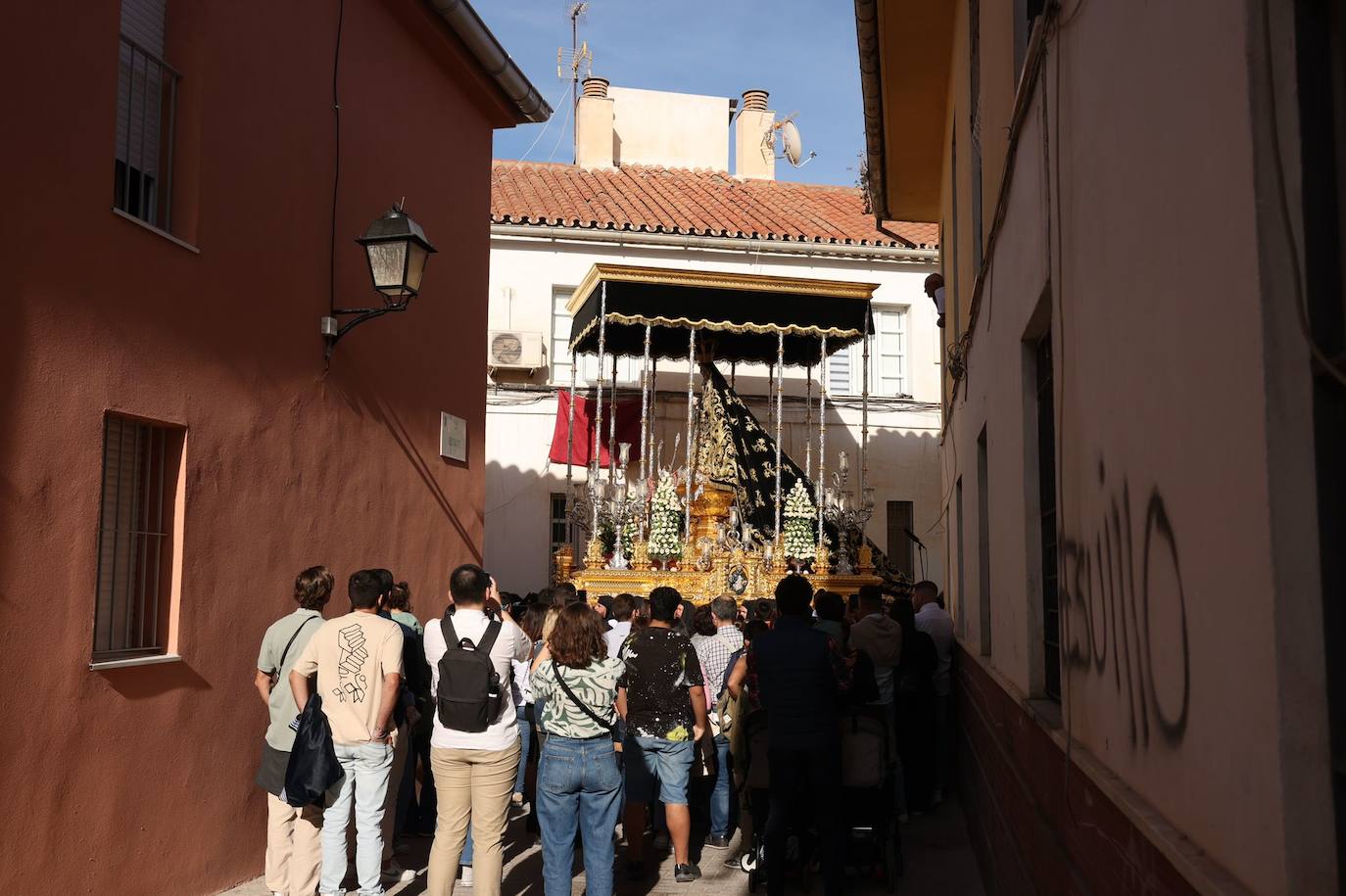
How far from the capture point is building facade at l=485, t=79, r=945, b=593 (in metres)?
22.9

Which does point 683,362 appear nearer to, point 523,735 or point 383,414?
point 383,414

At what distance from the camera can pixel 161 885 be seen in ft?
24.0

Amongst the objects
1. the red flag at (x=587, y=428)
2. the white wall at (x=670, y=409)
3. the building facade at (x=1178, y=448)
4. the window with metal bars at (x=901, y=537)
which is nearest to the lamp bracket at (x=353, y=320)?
the building facade at (x=1178, y=448)

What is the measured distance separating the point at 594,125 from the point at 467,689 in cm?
2347

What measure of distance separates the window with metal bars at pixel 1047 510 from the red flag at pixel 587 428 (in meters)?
16.1

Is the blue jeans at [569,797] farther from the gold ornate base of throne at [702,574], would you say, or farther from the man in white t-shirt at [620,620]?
the gold ornate base of throne at [702,574]

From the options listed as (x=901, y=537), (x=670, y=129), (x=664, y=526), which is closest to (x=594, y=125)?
(x=670, y=129)

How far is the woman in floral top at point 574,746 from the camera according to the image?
6926mm

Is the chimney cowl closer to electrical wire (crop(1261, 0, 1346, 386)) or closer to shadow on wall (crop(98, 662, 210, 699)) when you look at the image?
shadow on wall (crop(98, 662, 210, 699))

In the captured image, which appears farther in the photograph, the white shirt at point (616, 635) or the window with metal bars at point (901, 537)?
Result: the window with metal bars at point (901, 537)

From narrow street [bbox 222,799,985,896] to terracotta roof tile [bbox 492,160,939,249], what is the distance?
1487 cm

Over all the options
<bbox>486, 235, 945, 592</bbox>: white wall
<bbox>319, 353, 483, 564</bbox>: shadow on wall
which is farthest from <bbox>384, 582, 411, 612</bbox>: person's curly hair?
→ <bbox>486, 235, 945, 592</bbox>: white wall

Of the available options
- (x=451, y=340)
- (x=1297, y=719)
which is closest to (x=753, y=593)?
(x=451, y=340)

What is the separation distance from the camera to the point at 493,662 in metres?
7.03
